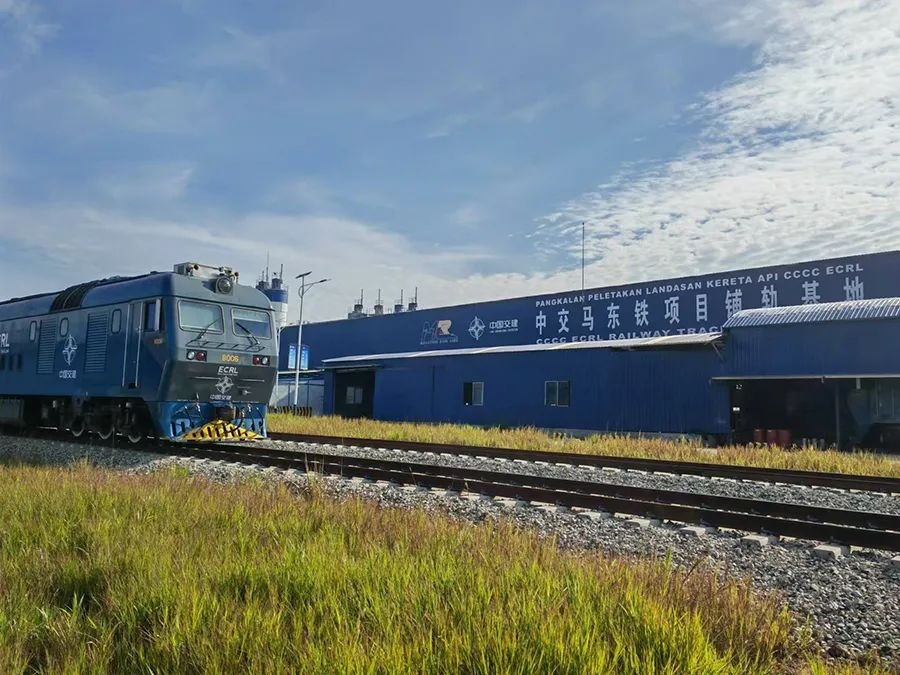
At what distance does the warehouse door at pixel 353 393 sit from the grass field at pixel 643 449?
13.6 metres

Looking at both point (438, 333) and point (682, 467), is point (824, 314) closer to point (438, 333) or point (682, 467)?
point (682, 467)

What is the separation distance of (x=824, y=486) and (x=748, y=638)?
9.00 meters

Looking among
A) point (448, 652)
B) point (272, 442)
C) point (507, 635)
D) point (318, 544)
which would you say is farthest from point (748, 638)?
point (272, 442)

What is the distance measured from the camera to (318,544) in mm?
5281

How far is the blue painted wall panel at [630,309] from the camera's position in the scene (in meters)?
29.7

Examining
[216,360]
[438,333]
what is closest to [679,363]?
[216,360]

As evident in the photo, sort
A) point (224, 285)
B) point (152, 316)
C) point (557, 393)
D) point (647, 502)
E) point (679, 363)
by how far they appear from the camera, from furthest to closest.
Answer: point (557, 393) < point (679, 363) < point (224, 285) < point (152, 316) < point (647, 502)

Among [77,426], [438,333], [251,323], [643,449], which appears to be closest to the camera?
[251,323]

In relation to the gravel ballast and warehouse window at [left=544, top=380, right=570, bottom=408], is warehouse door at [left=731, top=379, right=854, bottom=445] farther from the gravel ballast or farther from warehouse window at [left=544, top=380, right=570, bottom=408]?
the gravel ballast

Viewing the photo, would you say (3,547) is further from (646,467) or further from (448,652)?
(646,467)

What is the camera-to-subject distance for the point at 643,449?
58.3ft

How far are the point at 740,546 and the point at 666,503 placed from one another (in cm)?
242

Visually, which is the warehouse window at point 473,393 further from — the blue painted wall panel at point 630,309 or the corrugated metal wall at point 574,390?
the blue painted wall panel at point 630,309

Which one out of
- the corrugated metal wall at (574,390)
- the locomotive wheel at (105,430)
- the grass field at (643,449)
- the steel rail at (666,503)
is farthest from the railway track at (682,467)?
the corrugated metal wall at (574,390)
